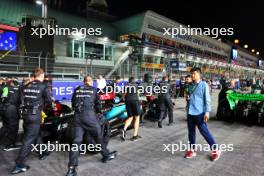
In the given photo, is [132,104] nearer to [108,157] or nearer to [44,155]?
[108,157]

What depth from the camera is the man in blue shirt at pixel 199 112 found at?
15.8 ft

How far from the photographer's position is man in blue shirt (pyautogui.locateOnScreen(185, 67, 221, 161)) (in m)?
4.81

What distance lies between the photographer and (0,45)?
53.3 feet

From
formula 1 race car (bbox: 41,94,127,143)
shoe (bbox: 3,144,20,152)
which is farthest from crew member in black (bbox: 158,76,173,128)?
shoe (bbox: 3,144,20,152)

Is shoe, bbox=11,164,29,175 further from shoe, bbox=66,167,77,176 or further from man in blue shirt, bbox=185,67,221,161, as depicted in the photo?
man in blue shirt, bbox=185,67,221,161

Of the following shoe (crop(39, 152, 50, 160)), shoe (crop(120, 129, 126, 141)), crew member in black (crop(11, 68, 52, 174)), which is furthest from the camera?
shoe (crop(120, 129, 126, 141))

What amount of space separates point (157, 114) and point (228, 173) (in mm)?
4952

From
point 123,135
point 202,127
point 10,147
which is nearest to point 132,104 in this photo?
point 123,135

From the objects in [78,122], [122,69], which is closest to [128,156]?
[78,122]

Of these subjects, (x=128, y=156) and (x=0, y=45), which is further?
(x=0, y=45)

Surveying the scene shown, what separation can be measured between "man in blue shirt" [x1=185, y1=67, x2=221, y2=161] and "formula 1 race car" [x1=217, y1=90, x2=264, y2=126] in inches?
166

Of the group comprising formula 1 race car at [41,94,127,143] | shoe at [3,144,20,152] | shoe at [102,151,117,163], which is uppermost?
formula 1 race car at [41,94,127,143]

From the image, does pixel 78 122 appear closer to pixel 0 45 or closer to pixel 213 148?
pixel 213 148

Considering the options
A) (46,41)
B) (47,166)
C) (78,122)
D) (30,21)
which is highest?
(30,21)
